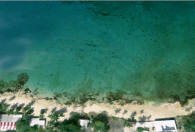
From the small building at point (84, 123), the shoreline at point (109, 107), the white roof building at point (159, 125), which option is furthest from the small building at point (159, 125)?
the small building at point (84, 123)

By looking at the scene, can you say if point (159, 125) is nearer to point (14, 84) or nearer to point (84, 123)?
point (84, 123)

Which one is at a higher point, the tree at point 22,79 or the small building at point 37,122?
the tree at point 22,79

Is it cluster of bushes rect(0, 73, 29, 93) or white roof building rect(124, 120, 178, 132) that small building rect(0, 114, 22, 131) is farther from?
white roof building rect(124, 120, 178, 132)

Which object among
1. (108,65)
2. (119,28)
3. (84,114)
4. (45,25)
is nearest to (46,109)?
(84,114)

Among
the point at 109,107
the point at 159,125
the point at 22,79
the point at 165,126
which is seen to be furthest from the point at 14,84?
the point at 165,126

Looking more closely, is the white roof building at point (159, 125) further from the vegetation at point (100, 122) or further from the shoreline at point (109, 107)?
the vegetation at point (100, 122)
